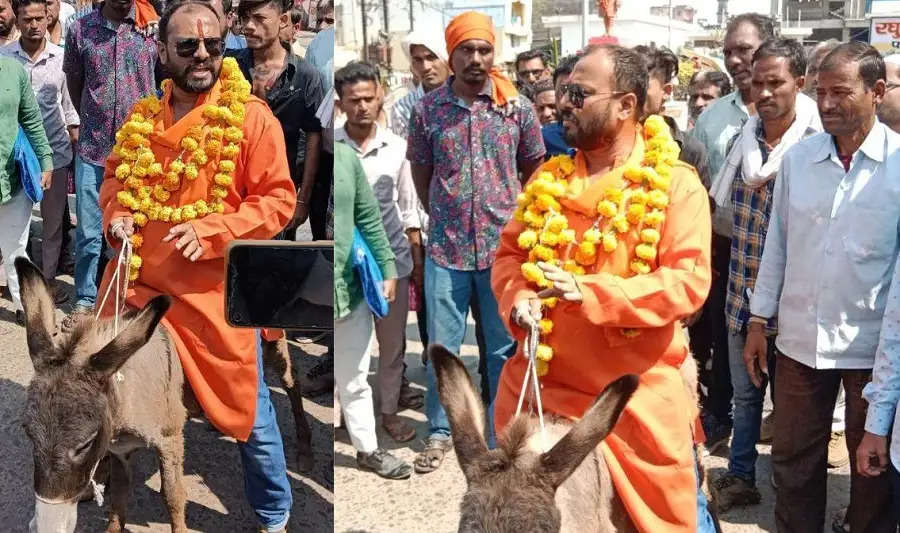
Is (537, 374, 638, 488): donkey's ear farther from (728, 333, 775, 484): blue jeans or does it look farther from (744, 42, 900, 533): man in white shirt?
(728, 333, 775, 484): blue jeans

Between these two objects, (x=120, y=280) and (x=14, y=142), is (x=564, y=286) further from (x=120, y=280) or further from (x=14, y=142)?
(x=14, y=142)

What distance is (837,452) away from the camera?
4387 millimetres

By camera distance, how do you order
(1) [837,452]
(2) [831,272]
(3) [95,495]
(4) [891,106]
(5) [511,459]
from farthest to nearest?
(1) [837,452] < (4) [891,106] < (2) [831,272] < (3) [95,495] < (5) [511,459]

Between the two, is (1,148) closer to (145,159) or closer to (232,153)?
(145,159)

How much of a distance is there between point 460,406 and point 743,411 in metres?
2.24

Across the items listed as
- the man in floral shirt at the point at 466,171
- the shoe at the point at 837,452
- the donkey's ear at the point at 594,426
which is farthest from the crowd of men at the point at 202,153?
the shoe at the point at 837,452

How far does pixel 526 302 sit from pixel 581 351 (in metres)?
0.22

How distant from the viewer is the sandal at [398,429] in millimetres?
2721

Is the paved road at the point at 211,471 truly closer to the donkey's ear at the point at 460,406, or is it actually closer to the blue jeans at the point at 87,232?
the blue jeans at the point at 87,232

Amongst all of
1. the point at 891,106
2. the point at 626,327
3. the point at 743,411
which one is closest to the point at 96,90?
the point at 626,327

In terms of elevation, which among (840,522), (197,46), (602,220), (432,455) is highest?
(197,46)

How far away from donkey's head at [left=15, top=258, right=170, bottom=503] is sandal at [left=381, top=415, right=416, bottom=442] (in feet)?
2.57

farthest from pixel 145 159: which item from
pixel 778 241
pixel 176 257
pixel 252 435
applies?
pixel 778 241

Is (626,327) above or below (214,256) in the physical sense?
below
